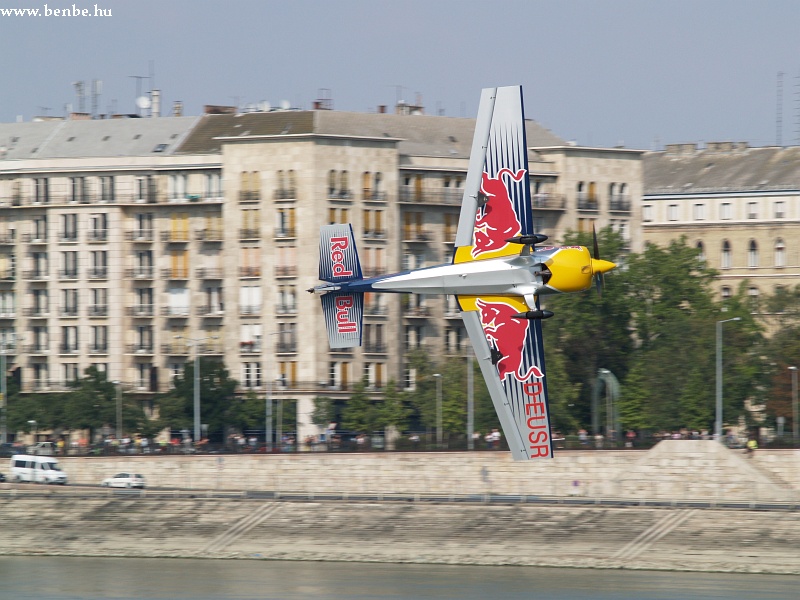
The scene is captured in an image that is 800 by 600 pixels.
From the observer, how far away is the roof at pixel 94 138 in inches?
6270

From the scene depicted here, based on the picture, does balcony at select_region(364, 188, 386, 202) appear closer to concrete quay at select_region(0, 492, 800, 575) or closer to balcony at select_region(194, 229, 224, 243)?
balcony at select_region(194, 229, 224, 243)

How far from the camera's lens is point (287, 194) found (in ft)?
482

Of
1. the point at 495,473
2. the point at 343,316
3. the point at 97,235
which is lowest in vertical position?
the point at 495,473

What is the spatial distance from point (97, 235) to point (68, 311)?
6830 millimetres

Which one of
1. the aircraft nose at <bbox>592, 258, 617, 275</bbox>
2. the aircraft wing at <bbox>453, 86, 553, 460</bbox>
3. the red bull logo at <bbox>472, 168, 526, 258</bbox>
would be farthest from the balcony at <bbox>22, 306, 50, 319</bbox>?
the aircraft nose at <bbox>592, 258, 617, 275</bbox>

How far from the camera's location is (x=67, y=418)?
14088 cm

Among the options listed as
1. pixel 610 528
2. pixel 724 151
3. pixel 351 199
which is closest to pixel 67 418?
pixel 351 199

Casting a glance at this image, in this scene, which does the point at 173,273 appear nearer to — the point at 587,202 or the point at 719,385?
the point at 587,202

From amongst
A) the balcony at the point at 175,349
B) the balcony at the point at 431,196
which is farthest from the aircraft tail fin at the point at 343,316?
the balcony at the point at 175,349

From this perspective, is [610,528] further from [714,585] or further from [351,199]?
[351,199]

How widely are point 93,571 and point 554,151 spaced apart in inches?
2690

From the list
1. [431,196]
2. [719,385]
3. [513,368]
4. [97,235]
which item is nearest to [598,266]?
[513,368]

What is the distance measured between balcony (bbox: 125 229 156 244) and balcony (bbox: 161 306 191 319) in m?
5.94

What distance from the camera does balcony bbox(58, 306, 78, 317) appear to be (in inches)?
6097
